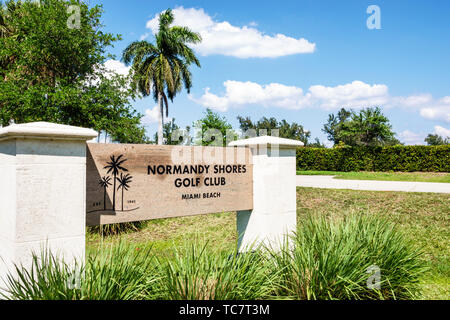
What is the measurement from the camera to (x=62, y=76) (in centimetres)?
1311

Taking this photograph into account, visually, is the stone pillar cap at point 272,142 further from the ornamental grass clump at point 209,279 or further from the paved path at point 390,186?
the paved path at point 390,186

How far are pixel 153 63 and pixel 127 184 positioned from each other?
28.6 metres

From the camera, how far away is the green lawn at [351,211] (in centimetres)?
635

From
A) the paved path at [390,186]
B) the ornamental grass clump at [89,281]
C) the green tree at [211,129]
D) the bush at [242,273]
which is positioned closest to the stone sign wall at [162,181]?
the bush at [242,273]

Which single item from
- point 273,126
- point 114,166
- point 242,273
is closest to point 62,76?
point 114,166

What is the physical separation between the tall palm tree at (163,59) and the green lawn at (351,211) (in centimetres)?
2193

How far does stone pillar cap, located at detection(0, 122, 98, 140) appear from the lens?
280 centimetres

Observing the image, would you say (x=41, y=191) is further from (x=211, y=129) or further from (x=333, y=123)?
(x=333, y=123)

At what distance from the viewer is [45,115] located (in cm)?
1148

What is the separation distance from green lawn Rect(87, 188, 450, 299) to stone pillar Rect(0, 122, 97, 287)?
113 inches

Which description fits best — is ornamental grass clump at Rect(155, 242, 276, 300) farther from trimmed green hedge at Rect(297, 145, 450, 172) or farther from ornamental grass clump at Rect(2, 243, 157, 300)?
trimmed green hedge at Rect(297, 145, 450, 172)
